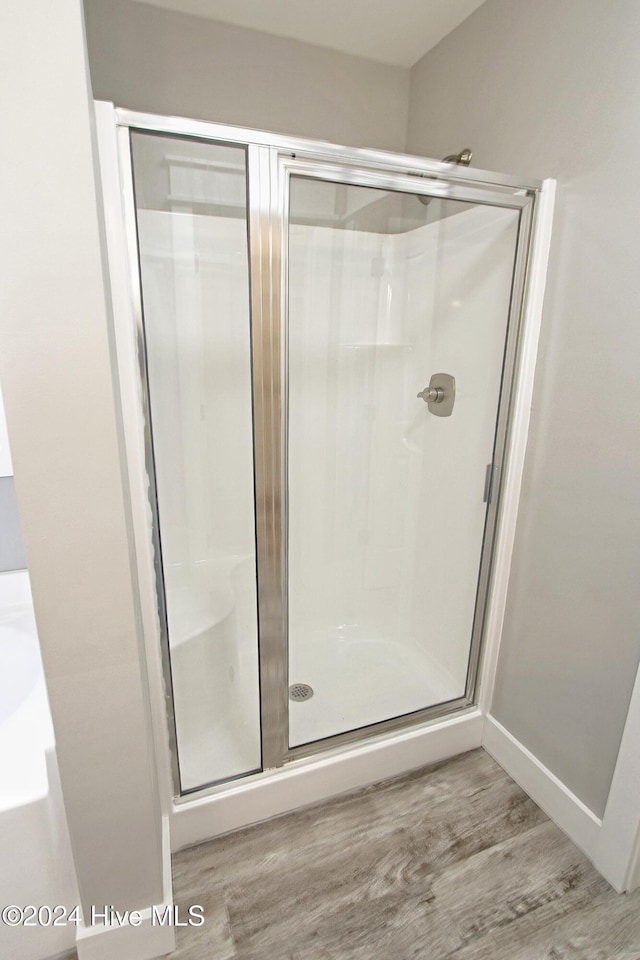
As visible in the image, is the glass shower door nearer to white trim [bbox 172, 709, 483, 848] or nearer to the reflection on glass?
white trim [bbox 172, 709, 483, 848]

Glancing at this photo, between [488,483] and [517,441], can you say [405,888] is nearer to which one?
[488,483]

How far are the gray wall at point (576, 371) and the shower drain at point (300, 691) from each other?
73cm

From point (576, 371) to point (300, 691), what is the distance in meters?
1.45

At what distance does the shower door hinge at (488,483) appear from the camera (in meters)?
1.63

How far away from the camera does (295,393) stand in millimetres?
2057

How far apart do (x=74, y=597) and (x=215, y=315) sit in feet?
3.75

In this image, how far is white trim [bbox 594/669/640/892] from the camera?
1.26m

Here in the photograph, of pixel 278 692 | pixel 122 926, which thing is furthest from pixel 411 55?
pixel 122 926

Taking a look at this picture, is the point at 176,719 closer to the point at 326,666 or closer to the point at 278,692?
the point at 278,692

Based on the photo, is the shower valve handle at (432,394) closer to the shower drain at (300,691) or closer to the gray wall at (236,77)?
the gray wall at (236,77)

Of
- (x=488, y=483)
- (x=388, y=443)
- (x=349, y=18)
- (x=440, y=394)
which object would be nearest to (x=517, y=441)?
(x=488, y=483)

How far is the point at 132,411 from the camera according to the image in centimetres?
109

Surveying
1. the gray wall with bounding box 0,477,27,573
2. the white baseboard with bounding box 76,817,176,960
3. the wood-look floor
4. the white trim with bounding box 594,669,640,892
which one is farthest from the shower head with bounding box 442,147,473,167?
the white baseboard with bounding box 76,817,176,960

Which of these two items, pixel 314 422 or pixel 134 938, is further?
pixel 314 422
